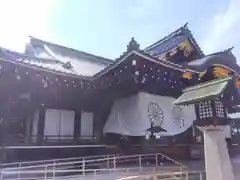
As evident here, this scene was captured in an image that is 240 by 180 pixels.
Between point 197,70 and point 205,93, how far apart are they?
507 cm

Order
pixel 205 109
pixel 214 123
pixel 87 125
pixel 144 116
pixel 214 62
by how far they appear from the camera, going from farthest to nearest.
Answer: pixel 214 62 → pixel 87 125 → pixel 144 116 → pixel 205 109 → pixel 214 123

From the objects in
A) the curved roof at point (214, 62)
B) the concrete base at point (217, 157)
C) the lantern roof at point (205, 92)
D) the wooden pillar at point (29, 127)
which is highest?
the curved roof at point (214, 62)

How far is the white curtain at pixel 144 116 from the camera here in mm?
10922

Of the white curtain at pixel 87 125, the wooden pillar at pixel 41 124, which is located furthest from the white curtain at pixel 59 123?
the white curtain at pixel 87 125

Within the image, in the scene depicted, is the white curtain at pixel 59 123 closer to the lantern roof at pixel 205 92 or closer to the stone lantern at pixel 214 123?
the lantern roof at pixel 205 92

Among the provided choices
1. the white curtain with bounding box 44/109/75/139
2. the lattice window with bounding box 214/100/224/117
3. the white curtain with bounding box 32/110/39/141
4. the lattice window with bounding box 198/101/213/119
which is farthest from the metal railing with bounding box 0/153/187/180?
the lattice window with bounding box 214/100/224/117

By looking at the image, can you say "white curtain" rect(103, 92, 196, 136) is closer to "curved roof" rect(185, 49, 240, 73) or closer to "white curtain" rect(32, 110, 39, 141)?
"curved roof" rect(185, 49, 240, 73)

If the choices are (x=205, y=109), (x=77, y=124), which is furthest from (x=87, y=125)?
(x=205, y=109)

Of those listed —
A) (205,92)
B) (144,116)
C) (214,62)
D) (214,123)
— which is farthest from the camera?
(214,62)

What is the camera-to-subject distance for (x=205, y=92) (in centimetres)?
615

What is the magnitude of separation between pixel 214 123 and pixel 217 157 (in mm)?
752

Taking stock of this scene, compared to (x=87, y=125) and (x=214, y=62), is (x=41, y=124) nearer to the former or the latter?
(x=87, y=125)

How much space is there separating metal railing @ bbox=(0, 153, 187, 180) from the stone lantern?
10.6ft

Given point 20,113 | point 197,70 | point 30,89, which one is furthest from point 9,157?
point 197,70
